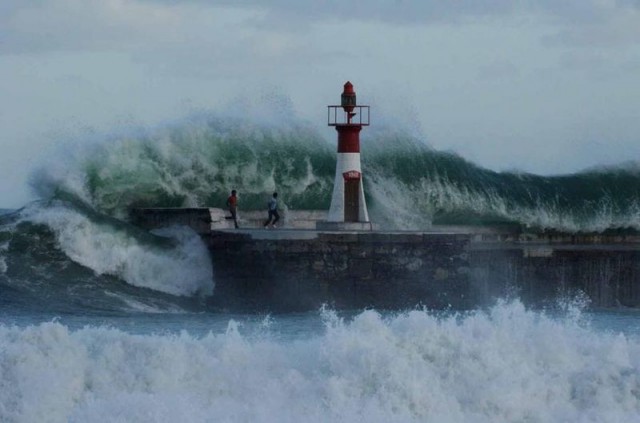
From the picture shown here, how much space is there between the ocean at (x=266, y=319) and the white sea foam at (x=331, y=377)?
0.01 m

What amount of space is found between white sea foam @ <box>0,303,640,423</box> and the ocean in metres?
0.01

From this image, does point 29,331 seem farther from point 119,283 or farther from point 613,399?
point 119,283

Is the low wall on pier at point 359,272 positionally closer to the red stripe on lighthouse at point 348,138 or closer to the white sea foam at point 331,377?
the red stripe on lighthouse at point 348,138

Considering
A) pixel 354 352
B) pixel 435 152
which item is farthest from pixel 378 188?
pixel 354 352

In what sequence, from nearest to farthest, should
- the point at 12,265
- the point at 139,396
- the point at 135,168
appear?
the point at 139,396 → the point at 12,265 → the point at 135,168

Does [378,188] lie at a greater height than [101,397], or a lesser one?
greater

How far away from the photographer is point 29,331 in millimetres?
11133

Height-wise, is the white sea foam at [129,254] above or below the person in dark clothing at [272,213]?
below

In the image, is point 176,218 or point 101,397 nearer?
point 101,397

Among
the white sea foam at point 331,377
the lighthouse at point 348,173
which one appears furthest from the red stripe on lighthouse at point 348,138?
the white sea foam at point 331,377

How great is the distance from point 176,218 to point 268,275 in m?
1.95

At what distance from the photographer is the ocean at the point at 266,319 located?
1067cm

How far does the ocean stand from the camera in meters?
10.7

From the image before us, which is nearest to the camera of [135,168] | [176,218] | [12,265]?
[12,265]
